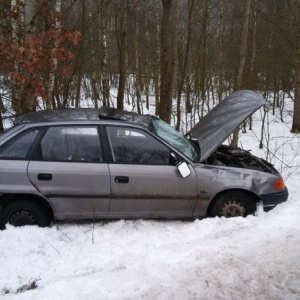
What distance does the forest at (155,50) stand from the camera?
6.73 m

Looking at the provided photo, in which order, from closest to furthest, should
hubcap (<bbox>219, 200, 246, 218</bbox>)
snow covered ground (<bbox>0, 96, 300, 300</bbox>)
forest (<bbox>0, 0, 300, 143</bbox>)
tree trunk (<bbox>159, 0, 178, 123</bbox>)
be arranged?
snow covered ground (<bbox>0, 96, 300, 300</bbox>), hubcap (<bbox>219, 200, 246, 218</bbox>), forest (<bbox>0, 0, 300, 143</bbox>), tree trunk (<bbox>159, 0, 178, 123</bbox>)

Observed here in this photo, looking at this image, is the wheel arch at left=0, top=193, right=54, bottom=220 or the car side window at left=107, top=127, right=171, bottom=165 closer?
the wheel arch at left=0, top=193, right=54, bottom=220

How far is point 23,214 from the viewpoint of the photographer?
4535 mm

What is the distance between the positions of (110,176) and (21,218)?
49.6 inches

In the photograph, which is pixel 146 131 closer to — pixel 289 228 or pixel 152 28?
pixel 289 228

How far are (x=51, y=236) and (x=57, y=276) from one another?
2.93 feet

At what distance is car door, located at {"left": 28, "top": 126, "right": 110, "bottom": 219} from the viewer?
445cm

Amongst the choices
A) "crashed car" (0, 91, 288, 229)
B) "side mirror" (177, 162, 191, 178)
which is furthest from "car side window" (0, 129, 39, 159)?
"side mirror" (177, 162, 191, 178)

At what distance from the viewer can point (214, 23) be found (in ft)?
65.1

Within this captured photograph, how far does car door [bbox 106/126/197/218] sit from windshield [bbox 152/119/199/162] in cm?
22

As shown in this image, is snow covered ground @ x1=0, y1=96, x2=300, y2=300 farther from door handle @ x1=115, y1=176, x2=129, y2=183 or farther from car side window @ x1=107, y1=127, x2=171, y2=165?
car side window @ x1=107, y1=127, x2=171, y2=165

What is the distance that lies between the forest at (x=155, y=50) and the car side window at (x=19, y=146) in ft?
6.92

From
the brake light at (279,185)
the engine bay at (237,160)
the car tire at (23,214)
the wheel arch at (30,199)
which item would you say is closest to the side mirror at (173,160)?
the engine bay at (237,160)

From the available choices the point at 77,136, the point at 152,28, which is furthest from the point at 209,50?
the point at 77,136
